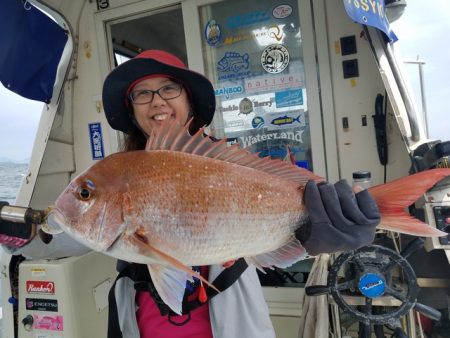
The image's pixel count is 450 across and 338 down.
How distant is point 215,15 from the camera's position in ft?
11.1

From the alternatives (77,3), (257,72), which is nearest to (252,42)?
(257,72)

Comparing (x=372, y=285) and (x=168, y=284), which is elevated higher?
(x=168, y=284)

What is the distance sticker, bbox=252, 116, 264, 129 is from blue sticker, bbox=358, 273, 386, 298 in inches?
67.0


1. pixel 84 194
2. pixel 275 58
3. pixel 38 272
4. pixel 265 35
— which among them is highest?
pixel 265 35

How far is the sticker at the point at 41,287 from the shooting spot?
99.0 inches

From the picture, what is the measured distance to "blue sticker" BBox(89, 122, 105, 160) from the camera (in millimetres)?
3768

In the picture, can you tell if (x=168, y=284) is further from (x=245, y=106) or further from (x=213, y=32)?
(x=213, y=32)

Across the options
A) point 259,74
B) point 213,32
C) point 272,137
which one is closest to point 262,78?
point 259,74

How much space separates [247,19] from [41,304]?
2.96 m

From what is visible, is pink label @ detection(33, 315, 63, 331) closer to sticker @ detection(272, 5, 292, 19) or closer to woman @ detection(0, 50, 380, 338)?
Answer: woman @ detection(0, 50, 380, 338)

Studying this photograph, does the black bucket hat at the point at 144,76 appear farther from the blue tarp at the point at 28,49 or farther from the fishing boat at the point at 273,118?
the blue tarp at the point at 28,49

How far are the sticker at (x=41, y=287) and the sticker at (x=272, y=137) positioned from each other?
1931 mm

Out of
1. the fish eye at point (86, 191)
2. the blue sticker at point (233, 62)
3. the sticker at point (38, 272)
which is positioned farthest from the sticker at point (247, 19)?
the fish eye at point (86, 191)

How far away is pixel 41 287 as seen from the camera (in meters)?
2.55
